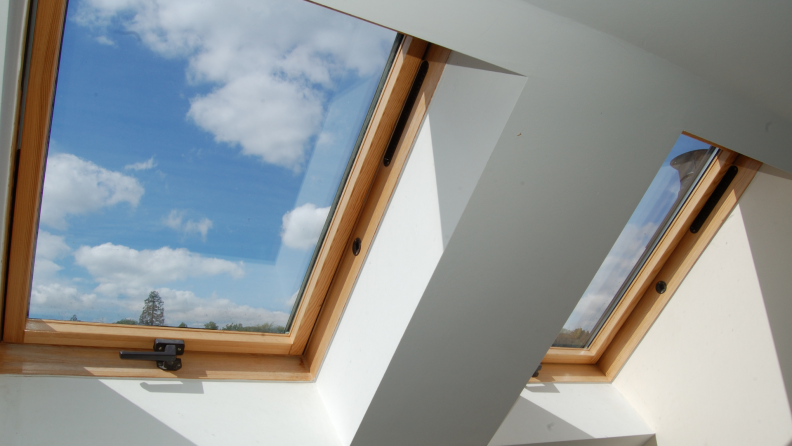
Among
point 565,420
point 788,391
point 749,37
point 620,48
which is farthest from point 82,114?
point 788,391

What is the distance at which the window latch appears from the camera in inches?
57.7

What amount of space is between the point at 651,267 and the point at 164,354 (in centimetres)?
186

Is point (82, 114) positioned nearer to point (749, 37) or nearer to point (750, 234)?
point (749, 37)

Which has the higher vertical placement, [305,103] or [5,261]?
[305,103]

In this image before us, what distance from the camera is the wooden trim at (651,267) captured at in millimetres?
1875

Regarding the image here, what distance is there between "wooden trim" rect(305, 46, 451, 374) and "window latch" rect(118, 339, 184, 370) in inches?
16.9

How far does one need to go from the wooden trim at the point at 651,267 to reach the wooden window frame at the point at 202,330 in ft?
3.61

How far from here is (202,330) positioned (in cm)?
163

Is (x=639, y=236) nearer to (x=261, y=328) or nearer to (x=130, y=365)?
(x=261, y=328)

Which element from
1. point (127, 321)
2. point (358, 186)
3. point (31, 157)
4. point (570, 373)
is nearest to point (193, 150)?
point (31, 157)

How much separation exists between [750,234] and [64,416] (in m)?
2.22

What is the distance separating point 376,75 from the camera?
1421mm

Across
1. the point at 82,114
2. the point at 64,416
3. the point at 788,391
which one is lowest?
the point at 64,416

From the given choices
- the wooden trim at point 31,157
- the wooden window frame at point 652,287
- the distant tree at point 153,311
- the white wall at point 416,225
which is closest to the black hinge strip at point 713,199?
the wooden window frame at point 652,287
